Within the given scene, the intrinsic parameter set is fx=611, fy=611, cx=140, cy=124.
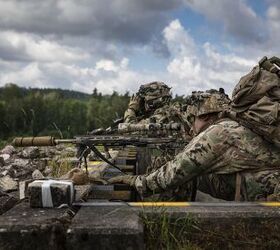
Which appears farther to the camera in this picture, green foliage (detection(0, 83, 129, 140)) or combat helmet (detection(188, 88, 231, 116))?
green foliage (detection(0, 83, 129, 140))

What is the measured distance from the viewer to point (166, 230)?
14.8ft

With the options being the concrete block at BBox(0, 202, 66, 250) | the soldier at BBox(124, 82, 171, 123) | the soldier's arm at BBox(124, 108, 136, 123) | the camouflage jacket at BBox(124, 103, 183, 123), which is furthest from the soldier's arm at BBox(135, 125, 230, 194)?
the soldier at BBox(124, 82, 171, 123)

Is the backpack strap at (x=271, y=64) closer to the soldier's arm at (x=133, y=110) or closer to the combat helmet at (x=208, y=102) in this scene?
the combat helmet at (x=208, y=102)

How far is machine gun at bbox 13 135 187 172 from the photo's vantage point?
23.9 feet

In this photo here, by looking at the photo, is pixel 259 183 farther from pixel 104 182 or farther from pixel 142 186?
pixel 104 182

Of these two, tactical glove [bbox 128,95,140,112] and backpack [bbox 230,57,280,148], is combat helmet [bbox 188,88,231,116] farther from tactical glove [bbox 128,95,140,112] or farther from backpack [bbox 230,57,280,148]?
tactical glove [bbox 128,95,140,112]

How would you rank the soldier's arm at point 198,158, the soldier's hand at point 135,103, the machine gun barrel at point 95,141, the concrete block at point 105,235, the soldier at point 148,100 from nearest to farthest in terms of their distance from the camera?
the concrete block at point 105,235
the soldier's arm at point 198,158
the machine gun barrel at point 95,141
the soldier at point 148,100
the soldier's hand at point 135,103

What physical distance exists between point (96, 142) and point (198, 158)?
107 inches

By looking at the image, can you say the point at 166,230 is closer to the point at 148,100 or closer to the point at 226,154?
the point at 226,154

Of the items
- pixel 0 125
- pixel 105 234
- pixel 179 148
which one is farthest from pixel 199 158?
pixel 0 125

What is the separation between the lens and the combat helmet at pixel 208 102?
6.24m

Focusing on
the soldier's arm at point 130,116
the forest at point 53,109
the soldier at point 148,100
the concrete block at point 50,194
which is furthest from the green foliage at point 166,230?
the forest at point 53,109

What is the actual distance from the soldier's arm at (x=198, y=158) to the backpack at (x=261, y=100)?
271 mm

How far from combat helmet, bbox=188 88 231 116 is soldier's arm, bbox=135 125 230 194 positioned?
0.46 meters
